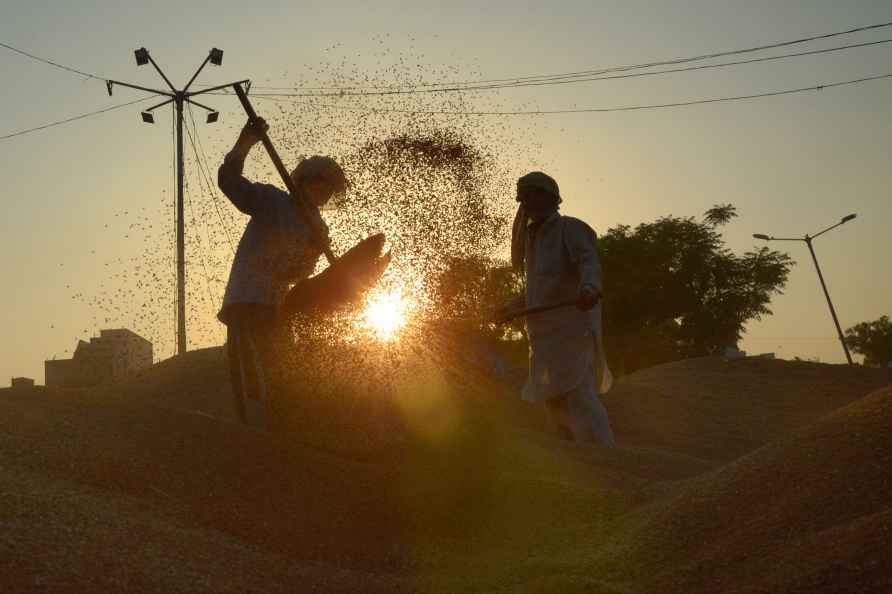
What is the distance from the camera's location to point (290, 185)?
6.45 meters

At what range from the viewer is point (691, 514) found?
15.7ft

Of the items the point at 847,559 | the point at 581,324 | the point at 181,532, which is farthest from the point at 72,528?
the point at 581,324

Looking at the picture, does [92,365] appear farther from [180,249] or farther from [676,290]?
[676,290]

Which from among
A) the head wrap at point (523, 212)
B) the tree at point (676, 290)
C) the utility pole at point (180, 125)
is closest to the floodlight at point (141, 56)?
the utility pole at point (180, 125)

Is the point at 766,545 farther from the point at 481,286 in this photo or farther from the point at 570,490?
the point at 481,286

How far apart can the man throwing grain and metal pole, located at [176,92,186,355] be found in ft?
35.8

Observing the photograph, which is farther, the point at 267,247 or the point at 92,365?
the point at 92,365

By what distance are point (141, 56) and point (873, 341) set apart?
213 feet

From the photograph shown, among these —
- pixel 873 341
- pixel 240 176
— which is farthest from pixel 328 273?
pixel 873 341

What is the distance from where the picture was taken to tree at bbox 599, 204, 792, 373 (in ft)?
131

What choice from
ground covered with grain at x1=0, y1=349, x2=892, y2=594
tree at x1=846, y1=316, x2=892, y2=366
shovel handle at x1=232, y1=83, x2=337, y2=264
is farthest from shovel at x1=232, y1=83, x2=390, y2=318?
tree at x1=846, y1=316, x2=892, y2=366

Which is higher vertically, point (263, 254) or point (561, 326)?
point (263, 254)

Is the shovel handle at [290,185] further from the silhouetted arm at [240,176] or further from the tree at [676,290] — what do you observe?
the tree at [676,290]

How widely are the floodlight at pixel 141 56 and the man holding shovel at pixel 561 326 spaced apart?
1204 cm
